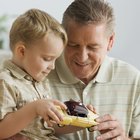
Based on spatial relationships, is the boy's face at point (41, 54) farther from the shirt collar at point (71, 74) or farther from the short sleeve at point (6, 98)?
the shirt collar at point (71, 74)

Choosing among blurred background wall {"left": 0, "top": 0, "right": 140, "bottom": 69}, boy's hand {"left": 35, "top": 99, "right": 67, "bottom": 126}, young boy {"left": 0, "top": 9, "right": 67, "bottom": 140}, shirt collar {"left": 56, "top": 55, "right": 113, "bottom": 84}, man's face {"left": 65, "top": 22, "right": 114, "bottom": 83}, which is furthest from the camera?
blurred background wall {"left": 0, "top": 0, "right": 140, "bottom": 69}

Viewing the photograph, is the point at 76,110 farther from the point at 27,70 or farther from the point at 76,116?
the point at 27,70

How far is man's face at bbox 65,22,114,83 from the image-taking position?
5.48ft

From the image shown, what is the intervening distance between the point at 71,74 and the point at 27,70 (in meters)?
0.31

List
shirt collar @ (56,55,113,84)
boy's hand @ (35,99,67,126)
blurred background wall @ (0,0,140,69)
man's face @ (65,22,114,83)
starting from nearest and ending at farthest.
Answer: boy's hand @ (35,99,67,126)
man's face @ (65,22,114,83)
shirt collar @ (56,55,113,84)
blurred background wall @ (0,0,140,69)

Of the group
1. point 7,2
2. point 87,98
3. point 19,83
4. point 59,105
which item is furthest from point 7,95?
point 7,2

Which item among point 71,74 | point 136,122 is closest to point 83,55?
point 71,74

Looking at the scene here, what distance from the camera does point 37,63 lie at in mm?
1494

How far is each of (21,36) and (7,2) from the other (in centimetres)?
152

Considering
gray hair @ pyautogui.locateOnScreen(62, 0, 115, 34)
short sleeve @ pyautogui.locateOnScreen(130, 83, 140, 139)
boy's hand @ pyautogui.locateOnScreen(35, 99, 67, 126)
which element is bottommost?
short sleeve @ pyautogui.locateOnScreen(130, 83, 140, 139)

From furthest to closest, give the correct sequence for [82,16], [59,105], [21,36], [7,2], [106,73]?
1. [7,2]
2. [106,73]
3. [82,16]
4. [21,36]
5. [59,105]

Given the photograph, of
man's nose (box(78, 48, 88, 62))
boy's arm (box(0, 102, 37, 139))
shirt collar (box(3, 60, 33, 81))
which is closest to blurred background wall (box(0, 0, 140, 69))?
man's nose (box(78, 48, 88, 62))

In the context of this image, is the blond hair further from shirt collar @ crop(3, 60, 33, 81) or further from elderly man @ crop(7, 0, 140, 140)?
elderly man @ crop(7, 0, 140, 140)

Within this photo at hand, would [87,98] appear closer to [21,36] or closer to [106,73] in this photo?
[106,73]
